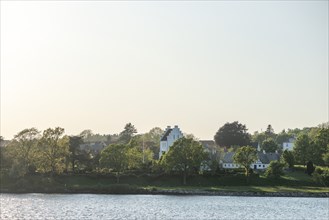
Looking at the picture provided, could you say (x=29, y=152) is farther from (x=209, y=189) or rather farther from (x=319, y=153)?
(x=319, y=153)

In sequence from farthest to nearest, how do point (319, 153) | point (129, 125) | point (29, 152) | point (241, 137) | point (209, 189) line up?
point (129, 125)
point (241, 137)
point (319, 153)
point (29, 152)
point (209, 189)

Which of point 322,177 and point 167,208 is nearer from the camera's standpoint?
point 167,208

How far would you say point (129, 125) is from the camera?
655 feet

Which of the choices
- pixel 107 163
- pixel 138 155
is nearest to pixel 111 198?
pixel 107 163

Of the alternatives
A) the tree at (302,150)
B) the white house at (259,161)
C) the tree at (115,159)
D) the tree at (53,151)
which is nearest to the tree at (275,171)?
the tree at (302,150)

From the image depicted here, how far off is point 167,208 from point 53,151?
4961cm

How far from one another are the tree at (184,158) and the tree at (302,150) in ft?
93.6

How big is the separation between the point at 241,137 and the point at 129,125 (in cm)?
5166

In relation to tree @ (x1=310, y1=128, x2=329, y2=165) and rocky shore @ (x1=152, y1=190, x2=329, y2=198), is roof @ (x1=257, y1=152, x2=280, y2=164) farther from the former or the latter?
rocky shore @ (x1=152, y1=190, x2=329, y2=198)

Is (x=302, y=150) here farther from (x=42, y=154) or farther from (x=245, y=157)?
(x=42, y=154)

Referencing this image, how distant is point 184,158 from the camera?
105375mm

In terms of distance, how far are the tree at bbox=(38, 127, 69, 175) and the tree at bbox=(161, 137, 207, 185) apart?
21.5 m

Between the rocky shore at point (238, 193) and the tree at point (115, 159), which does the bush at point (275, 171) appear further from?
the tree at point (115, 159)

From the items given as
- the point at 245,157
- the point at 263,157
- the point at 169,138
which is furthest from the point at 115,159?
the point at 263,157
